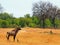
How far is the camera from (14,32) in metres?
19.9

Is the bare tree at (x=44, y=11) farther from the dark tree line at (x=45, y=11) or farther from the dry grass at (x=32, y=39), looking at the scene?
the dry grass at (x=32, y=39)

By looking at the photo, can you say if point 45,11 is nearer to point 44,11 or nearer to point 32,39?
point 44,11

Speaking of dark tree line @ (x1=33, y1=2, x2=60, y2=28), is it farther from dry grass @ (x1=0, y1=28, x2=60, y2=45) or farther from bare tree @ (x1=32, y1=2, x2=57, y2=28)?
dry grass @ (x1=0, y1=28, x2=60, y2=45)

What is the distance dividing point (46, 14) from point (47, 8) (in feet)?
19.9

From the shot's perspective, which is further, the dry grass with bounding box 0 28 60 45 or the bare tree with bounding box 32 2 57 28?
the bare tree with bounding box 32 2 57 28

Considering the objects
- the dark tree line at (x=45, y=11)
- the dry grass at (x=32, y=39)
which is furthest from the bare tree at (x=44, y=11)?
the dry grass at (x=32, y=39)

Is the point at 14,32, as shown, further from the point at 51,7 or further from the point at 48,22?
the point at 48,22

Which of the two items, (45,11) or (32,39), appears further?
(45,11)

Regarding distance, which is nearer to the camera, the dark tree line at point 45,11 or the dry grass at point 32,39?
the dry grass at point 32,39

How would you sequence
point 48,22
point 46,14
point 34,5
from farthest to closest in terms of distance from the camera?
point 48,22, point 34,5, point 46,14

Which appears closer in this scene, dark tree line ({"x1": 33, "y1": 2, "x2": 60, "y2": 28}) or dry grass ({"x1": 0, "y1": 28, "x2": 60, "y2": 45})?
dry grass ({"x1": 0, "y1": 28, "x2": 60, "y2": 45})

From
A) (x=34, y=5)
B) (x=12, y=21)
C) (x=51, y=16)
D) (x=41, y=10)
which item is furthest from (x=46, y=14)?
(x=12, y=21)

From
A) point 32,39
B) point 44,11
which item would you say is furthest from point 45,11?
point 32,39

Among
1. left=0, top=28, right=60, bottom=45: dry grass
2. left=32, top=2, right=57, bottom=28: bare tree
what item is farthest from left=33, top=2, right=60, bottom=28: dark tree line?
left=0, top=28, right=60, bottom=45: dry grass
